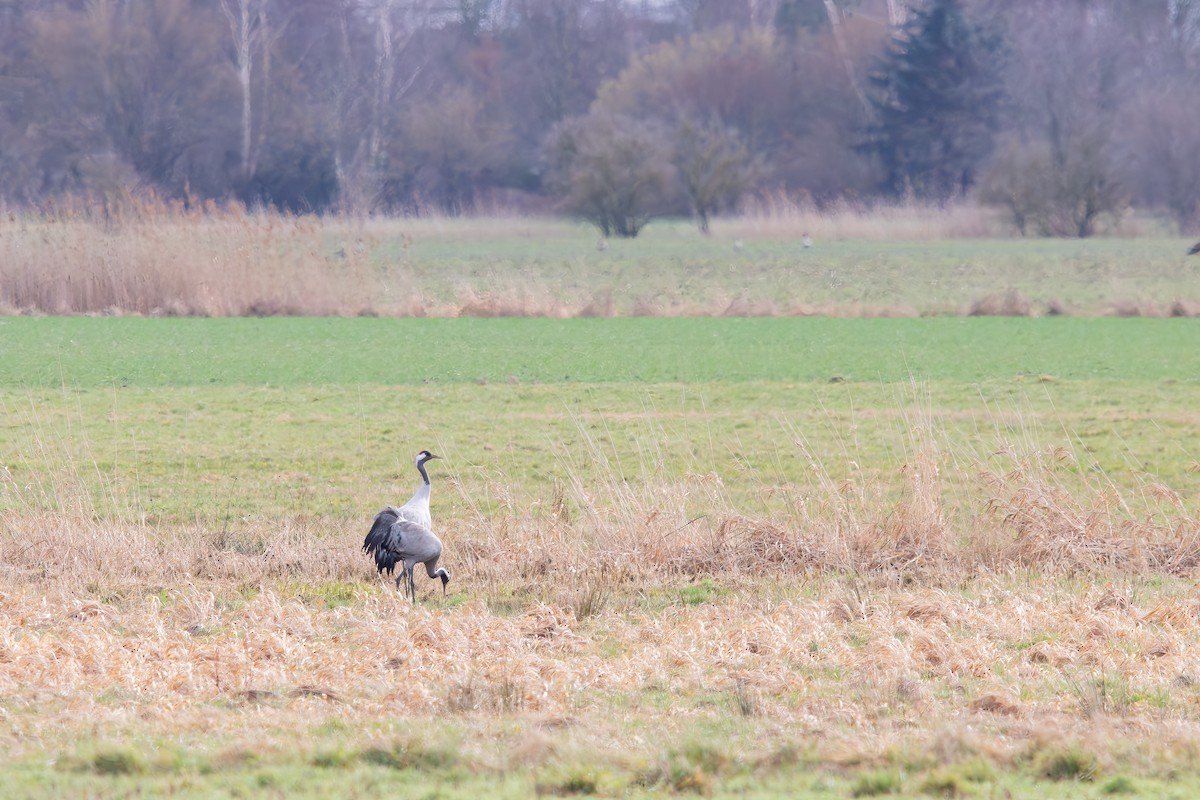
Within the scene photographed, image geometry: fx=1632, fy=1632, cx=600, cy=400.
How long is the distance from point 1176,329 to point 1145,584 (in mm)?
19518

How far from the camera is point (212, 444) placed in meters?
16.0

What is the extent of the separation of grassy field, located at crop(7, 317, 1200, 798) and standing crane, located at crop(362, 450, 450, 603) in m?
0.26

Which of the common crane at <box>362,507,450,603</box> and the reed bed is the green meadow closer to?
the reed bed

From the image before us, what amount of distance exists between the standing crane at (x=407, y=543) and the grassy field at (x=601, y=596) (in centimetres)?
26

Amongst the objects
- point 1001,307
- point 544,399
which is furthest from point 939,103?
point 544,399

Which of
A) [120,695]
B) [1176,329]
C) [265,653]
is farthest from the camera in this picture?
[1176,329]

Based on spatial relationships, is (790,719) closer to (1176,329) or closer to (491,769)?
(491,769)

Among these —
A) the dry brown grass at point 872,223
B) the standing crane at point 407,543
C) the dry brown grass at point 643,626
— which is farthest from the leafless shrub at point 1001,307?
the dry brown grass at point 872,223

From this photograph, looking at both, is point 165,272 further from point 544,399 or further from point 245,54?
point 245,54

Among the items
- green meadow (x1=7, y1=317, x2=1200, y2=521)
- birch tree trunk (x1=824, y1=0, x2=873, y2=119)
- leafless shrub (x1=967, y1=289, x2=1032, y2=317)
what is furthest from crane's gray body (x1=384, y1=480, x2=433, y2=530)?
birch tree trunk (x1=824, y1=0, x2=873, y2=119)

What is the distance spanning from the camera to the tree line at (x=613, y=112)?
7031 cm

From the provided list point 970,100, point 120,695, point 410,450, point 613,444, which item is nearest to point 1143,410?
point 613,444

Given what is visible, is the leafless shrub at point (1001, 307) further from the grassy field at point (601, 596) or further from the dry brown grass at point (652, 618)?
the dry brown grass at point (652, 618)

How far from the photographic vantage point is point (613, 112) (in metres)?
85.1
